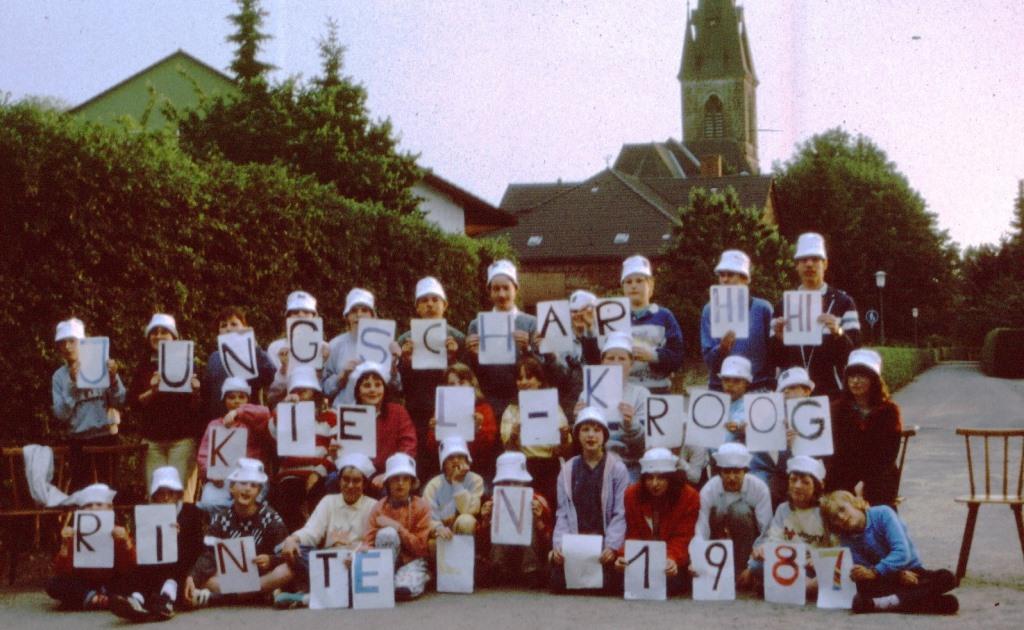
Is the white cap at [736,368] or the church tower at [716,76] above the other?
the church tower at [716,76]

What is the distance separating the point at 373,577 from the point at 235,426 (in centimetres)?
159

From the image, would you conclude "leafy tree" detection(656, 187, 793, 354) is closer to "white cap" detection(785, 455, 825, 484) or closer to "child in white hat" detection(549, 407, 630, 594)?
"child in white hat" detection(549, 407, 630, 594)

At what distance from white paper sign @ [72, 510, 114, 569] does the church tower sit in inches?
4471

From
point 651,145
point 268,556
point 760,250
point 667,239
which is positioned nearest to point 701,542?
point 268,556

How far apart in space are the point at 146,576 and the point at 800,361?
15.1 ft

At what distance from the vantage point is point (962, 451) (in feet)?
60.4

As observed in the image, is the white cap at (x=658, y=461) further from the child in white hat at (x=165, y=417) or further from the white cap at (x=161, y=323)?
the white cap at (x=161, y=323)

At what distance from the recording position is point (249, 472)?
845 centimetres

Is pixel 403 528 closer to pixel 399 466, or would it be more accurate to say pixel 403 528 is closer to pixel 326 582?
pixel 399 466

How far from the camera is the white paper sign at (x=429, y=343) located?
9.25 m

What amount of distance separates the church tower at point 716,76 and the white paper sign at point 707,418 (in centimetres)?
11250

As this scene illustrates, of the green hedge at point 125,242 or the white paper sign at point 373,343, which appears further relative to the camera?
the green hedge at point 125,242

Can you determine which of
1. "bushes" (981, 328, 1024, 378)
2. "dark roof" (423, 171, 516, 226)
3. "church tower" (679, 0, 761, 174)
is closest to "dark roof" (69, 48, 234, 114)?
"dark roof" (423, 171, 516, 226)

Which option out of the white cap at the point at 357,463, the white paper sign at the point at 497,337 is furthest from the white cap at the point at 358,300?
the white cap at the point at 357,463
